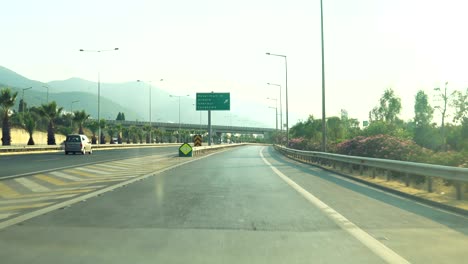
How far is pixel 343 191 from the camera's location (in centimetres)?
1407

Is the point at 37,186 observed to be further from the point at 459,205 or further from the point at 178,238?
the point at 459,205

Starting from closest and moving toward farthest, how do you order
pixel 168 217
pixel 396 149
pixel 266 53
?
1. pixel 168 217
2. pixel 396 149
3. pixel 266 53

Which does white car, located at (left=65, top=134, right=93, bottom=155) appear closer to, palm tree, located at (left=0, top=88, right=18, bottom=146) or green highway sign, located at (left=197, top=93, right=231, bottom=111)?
palm tree, located at (left=0, top=88, right=18, bottom=146)

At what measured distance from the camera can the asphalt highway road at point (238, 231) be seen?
6145mm

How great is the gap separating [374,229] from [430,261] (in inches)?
81.9

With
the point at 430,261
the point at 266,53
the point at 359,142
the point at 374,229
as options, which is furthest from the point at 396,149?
the point at 266,53

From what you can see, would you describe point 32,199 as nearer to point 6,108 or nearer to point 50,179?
point 50,179

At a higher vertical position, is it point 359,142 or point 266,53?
point 266,53

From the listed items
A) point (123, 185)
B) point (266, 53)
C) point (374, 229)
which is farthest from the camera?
point (266, 53)

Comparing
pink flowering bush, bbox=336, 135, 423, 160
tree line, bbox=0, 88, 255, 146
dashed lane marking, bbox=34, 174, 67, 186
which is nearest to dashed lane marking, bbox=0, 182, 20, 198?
dashed lane marking, bbox=34, 174, 67, 186

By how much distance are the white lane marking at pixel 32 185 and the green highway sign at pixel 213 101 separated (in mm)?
42608

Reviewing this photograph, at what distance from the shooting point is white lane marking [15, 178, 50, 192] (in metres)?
13.8

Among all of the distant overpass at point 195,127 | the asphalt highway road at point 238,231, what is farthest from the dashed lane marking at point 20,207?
the distant overpass at point 195,127

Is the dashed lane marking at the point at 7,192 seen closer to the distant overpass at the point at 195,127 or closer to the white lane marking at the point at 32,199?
the white lane marking at the point at 32,199
